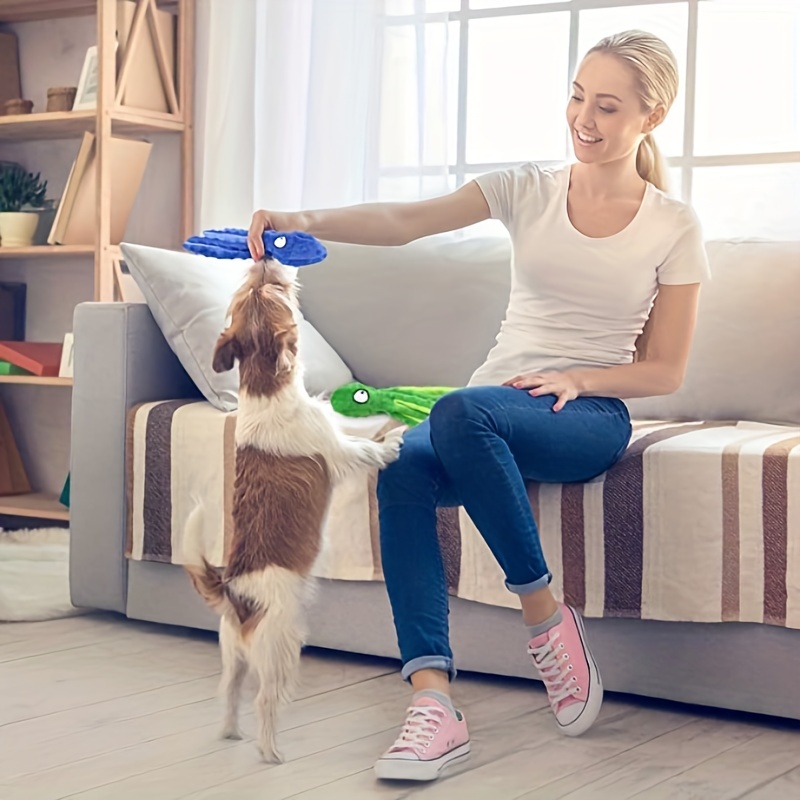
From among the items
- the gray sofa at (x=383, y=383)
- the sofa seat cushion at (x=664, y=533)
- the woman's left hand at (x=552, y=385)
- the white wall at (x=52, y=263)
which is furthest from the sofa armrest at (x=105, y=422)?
the white wall at (x=52, y=263)

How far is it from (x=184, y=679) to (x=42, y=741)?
1.23 ft

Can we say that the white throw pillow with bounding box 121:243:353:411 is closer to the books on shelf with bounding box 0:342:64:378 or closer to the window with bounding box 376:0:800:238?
the window with bounding box 376:0:800:238

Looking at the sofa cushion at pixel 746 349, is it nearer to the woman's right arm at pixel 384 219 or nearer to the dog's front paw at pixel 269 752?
the woman's right arm at pixel 384 219

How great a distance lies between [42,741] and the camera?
1.77 meters

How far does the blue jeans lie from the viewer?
1714 mm

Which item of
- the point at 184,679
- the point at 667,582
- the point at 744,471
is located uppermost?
the point at 744,471

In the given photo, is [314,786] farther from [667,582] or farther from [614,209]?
[614,209]

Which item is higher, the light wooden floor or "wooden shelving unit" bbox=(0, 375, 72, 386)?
"wooden shelving unit" bbox=(0, 375, 72, 386)

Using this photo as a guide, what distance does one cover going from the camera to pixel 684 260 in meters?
1.93

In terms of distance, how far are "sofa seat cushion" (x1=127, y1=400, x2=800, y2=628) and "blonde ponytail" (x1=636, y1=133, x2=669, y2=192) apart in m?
0.41

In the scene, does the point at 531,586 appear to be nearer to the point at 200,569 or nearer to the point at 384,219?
the point at 200,569

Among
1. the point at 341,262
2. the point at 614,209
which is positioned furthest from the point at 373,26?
the point at 614,209

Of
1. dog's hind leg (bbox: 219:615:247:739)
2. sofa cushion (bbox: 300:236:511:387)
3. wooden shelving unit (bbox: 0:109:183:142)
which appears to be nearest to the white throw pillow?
sofa cushion (bbox: 300:236:511:387)

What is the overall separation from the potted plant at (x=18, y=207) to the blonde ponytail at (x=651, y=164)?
2.08 metres
